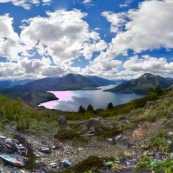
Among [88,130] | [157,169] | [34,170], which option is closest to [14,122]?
[88,130]

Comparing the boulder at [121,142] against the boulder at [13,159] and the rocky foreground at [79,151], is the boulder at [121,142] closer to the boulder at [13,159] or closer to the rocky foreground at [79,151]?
the rocky foreground at [79,151]

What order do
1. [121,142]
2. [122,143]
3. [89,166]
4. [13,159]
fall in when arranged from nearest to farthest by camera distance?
[89,166]
[13,159]
[122,143]
[121,142]

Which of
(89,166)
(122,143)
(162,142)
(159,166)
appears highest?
(159,166)

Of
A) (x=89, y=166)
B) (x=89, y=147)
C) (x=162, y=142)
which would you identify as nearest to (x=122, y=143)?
(x=89, y=147)

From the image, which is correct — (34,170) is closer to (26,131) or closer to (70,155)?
(70,155)

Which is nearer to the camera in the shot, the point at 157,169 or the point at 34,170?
the point at 157,169

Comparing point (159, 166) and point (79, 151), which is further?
point (79, 151)

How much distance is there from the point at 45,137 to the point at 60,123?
10711 mm

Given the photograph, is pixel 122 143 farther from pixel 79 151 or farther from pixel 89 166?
pixel 89 166

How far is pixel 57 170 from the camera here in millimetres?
14922

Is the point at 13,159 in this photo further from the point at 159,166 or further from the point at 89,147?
the point at 159,166

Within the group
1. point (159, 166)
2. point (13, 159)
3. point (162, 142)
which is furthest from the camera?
point (162, 142)

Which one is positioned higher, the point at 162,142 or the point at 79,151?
the point at 162,142

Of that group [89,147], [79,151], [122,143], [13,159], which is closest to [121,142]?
[122,143]
